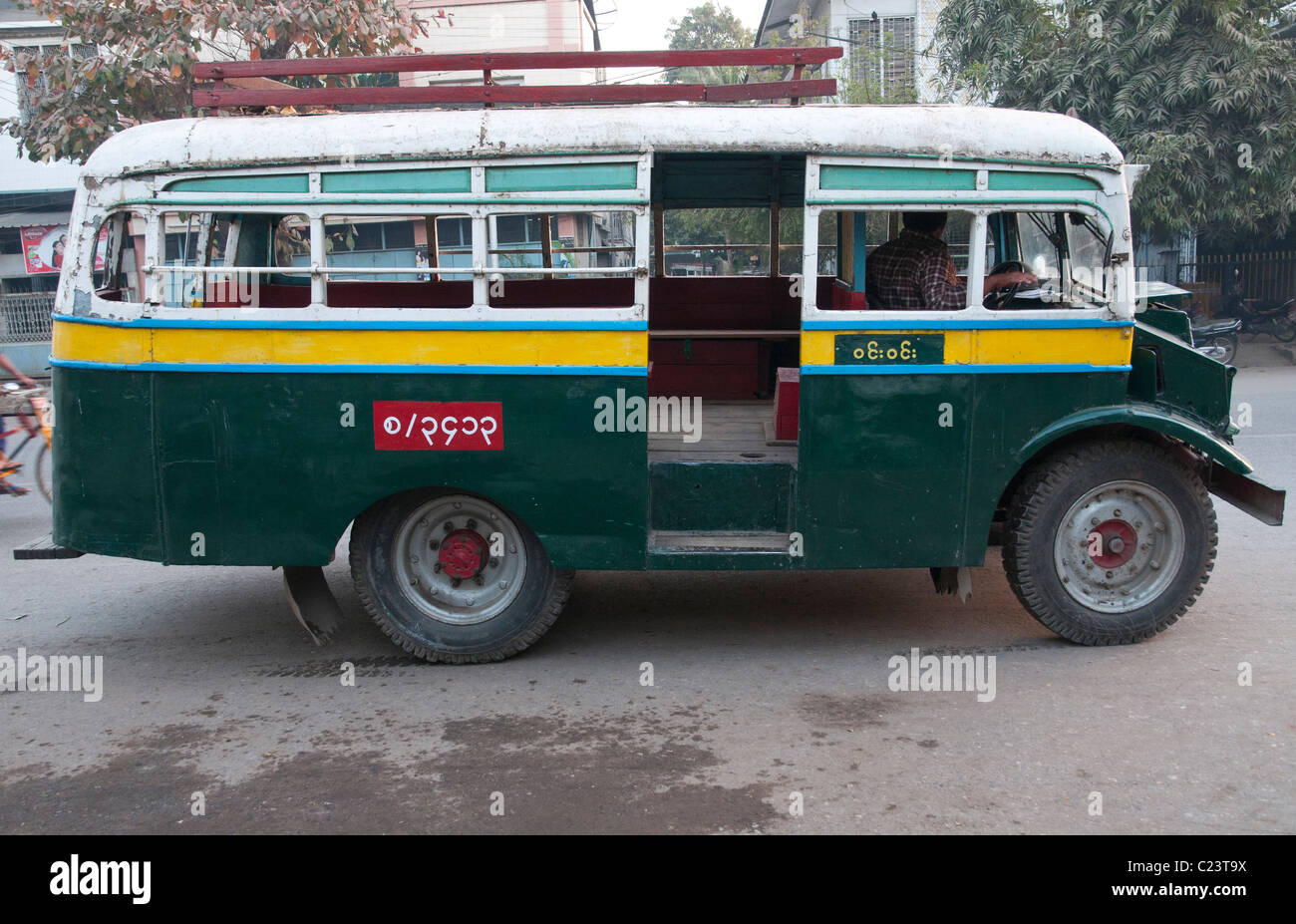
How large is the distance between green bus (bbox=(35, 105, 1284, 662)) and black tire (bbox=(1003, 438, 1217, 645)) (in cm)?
2

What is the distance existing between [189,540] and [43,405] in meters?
4.33

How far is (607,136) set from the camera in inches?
193

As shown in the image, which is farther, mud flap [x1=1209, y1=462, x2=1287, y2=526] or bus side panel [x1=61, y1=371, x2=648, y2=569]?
mud flap [x1=1209, y1=462, x2=1287, y2=526]

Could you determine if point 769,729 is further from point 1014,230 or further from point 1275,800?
point 1014,230

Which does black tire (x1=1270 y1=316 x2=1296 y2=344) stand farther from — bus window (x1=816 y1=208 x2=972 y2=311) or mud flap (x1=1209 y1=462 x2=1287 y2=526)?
bus window (x1=816 y1=208 x2=972 y2=311)

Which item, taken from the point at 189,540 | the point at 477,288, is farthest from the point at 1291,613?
the point at 189,540

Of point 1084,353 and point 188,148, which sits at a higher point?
point 188,148

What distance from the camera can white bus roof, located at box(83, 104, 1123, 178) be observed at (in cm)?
491

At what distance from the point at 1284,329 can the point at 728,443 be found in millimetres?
17426

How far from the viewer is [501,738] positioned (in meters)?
4.46

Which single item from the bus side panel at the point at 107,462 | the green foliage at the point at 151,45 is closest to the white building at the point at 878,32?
the green foliage at the point at 151,45

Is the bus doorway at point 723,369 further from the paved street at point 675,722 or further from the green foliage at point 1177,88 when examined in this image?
the green foliage at point 1177,88

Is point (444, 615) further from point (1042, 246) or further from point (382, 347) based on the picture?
point (1042, 246)

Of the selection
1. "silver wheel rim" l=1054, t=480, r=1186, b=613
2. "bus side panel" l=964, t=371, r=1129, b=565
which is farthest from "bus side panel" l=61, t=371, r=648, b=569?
"silver wheel rim" l=1054, t=480, r=1186, b=613
